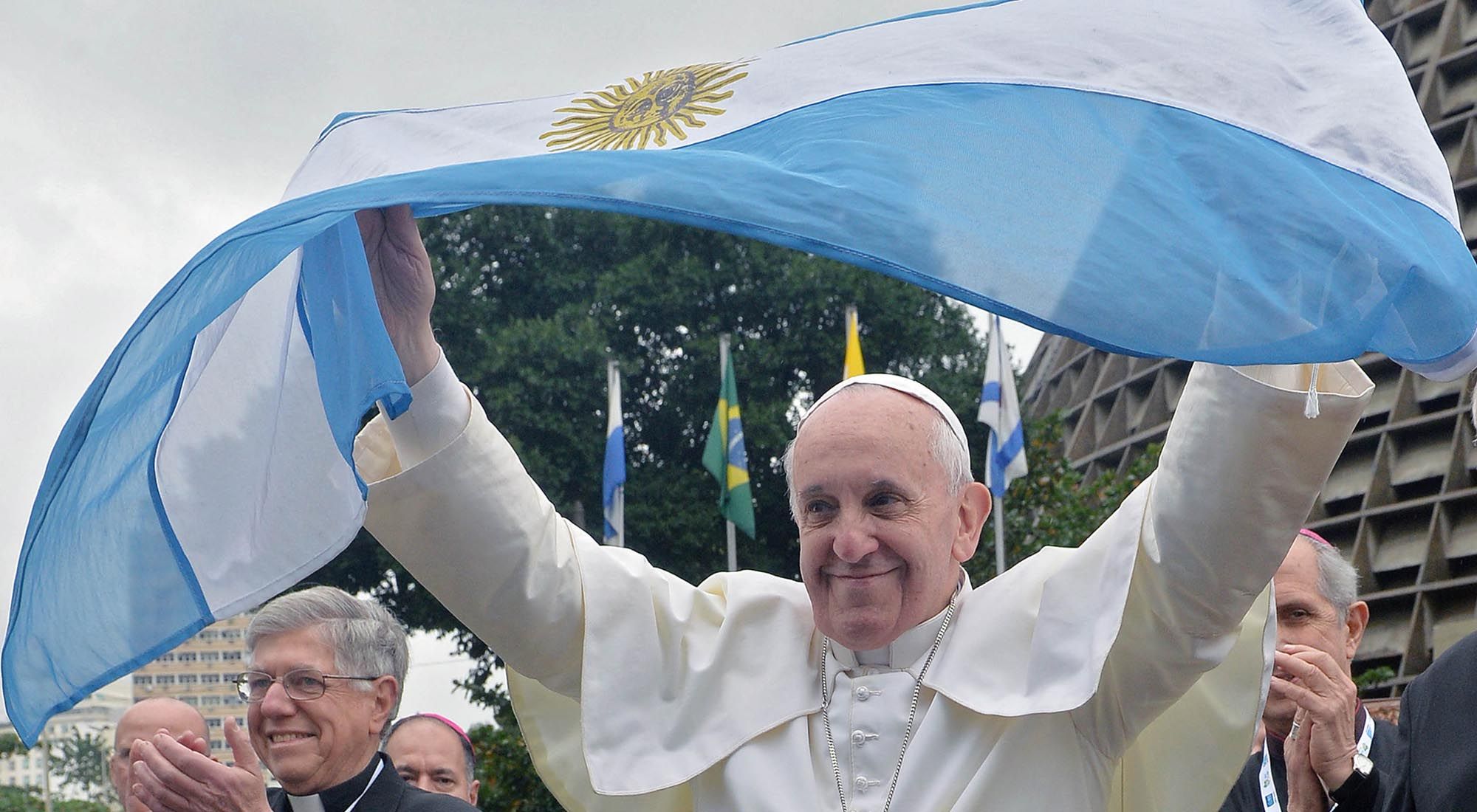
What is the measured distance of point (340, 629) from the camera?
4.80 m

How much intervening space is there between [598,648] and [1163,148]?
60.7 inches

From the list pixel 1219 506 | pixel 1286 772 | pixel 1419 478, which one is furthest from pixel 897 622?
pixel 1419 478

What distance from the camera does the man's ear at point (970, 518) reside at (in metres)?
3.64

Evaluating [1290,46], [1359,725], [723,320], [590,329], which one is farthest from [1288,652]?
[723,320]

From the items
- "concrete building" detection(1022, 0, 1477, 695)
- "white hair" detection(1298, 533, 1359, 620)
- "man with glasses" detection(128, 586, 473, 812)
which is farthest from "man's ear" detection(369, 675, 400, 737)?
"concrete building" detection(1022, 0, 1477, 695)

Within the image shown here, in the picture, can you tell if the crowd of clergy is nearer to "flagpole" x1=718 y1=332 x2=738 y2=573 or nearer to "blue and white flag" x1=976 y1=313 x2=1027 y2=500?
"flagpole" x1=718 y1=332 x2=738 y2=573

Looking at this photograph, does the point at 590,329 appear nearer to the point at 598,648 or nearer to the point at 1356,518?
the point at 1356,518

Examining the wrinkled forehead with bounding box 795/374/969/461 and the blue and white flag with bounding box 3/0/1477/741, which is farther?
the wrinkled forehead with bounding box 795/374/969/461

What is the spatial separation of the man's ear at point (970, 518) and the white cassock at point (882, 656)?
125mm

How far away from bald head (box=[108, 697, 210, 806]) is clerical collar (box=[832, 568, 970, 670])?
8.66ft

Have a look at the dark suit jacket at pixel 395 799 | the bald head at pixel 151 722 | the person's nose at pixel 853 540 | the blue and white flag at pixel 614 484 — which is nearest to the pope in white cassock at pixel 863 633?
the person's nose at pixel 853 540

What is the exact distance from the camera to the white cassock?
3.13 metres

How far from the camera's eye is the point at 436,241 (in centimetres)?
2564

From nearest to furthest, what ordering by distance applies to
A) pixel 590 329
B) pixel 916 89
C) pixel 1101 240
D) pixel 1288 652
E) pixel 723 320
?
pixel 1101 240 < pixel 916 89 < pixel 1288 652 < pixel 590 329 < pixel 723 320
